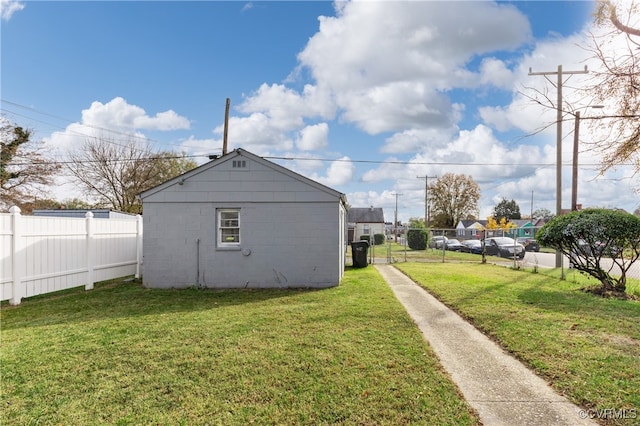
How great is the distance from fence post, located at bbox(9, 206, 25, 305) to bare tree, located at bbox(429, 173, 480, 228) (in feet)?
175

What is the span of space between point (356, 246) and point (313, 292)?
255 inches

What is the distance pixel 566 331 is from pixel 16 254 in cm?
1120

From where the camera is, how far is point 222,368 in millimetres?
4109

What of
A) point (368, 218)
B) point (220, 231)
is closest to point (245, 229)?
point (220, 231)

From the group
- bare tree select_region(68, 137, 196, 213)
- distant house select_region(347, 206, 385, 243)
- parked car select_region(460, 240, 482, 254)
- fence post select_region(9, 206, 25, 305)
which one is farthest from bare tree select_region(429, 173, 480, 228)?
fence post select_region(9, 206, 25, 305)

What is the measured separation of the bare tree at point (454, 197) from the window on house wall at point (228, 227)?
49058mm

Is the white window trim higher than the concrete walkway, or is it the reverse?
the white window trim

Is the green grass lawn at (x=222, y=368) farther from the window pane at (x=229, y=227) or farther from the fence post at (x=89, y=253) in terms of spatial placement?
the window pane at (x=229, y=227)

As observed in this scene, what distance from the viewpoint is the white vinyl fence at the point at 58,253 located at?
773 centimetres

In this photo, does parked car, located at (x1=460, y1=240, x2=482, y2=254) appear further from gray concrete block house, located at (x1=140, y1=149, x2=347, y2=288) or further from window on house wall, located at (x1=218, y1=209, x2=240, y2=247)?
window on house wall, located at (x1=218, y1=209, x2=240, y2=247)

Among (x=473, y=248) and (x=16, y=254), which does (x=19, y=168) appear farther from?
(x=473, y=248)

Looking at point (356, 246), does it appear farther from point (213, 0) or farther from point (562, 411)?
point (562, 411)

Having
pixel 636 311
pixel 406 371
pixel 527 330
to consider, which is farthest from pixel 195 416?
pixel 636 311

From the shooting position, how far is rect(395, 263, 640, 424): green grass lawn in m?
3.62
